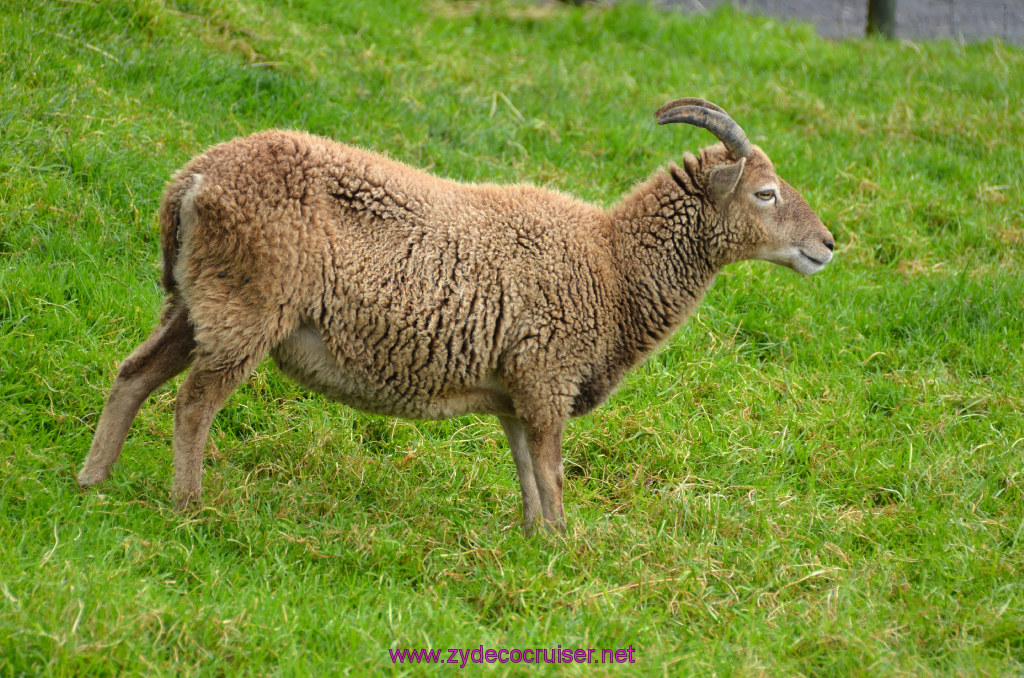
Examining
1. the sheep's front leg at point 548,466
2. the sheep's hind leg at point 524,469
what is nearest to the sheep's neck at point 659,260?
the sheep's front leg at point 548,466

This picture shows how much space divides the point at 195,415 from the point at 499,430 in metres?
1.86

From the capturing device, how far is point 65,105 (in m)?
6.67

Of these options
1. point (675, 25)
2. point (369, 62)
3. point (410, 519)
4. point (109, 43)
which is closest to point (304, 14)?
point (369, 62)

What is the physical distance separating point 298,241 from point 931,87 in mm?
7648

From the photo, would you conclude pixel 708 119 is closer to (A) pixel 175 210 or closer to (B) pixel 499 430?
(B) pixel 499 430

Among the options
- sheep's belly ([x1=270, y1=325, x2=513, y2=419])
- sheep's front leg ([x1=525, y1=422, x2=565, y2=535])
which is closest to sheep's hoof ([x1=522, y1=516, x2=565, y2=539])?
sheep's front leg ([x1=525, y1=422, x2=565, y2=535])

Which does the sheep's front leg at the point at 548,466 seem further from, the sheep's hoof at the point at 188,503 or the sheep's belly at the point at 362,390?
the sheep's hoof at the point at 188,503

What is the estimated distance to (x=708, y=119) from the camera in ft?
16.3

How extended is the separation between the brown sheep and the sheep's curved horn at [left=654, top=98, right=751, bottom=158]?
0.01 meters

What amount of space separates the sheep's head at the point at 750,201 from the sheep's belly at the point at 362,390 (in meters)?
1.43

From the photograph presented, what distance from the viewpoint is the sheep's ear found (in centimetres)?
497

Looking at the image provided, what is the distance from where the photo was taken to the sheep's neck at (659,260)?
16.4 feet

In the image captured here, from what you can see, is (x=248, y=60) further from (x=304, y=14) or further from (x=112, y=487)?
(x=112, y=487)

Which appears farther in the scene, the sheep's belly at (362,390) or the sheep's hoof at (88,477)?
the sheep's hoof at (88,477)
